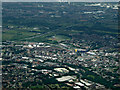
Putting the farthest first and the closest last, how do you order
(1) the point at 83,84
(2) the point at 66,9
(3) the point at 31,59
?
(2) the point at 66,9
(3) the point at 31,59
(1) the point at 83,84

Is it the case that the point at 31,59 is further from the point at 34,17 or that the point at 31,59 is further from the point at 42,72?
the point at 34,17

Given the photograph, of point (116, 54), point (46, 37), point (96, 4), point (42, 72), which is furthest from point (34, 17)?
point (42, 72)

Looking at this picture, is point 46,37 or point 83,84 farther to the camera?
point 46,37

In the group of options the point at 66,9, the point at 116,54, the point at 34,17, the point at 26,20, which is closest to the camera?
the point at 116,54

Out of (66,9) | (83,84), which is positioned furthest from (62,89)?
(66,9)

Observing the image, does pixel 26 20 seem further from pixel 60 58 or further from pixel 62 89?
pixel 62 89

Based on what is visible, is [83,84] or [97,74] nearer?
[83,84]

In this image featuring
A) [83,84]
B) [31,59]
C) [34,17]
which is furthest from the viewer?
[34,17]

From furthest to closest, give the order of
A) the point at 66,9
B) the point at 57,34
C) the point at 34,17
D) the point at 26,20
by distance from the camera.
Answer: the point at 66,9
the point at 34,17
the point at 26,20
the point at 57,34

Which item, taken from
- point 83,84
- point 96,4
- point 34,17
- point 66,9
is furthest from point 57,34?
point 96,4
